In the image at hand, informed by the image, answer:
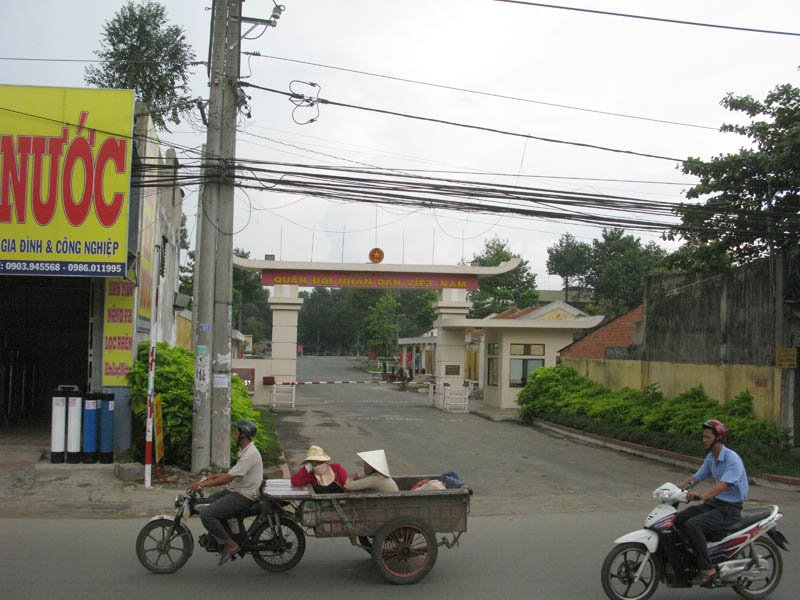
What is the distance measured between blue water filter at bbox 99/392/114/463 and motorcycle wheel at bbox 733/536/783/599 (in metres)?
9.60

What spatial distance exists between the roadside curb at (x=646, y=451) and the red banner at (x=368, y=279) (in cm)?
555

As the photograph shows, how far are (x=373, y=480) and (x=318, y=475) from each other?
1.73 ft

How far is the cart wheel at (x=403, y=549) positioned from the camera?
7016 millimetres

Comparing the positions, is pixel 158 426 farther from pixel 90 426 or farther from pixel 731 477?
pixel 731 477

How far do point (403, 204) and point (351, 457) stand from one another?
558 cm

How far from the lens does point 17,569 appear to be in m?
7.20

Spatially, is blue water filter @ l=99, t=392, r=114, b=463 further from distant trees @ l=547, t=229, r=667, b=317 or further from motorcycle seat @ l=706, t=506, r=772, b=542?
distant trees @ l=547, t=229, r=667, b=317

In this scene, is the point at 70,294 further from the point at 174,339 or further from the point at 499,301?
the point at 499,301

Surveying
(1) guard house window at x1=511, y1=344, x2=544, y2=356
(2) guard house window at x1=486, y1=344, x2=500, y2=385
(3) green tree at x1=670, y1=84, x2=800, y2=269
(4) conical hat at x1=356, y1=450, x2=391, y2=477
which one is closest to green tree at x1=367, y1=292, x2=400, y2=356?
(2) guard house window at x1=486, y1=344, x2=500, y2=385

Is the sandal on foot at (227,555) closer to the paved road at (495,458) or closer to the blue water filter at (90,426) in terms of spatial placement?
the paved road at (495,458)

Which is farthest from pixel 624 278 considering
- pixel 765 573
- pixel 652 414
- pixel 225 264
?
pixel 765 573

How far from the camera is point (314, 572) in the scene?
7.42m

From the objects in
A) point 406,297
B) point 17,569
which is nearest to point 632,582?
point 17,569

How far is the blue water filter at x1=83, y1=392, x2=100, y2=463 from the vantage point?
12.4 metres
